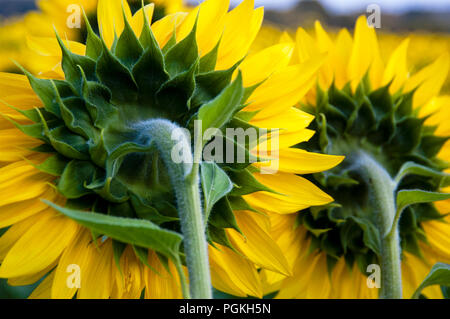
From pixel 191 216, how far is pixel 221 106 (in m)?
0.14

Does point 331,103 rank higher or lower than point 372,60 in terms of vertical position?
lower

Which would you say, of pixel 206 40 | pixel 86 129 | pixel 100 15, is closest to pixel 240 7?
pixel 206 40

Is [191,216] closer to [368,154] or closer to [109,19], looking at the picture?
[109,19]

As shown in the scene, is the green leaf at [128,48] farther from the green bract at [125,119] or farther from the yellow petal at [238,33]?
the yellow petal at [238,33]

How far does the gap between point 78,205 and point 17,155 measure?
12 centimetres

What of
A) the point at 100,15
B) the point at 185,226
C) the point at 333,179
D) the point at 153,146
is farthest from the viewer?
the point at 333,179

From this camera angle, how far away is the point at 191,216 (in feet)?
2.23

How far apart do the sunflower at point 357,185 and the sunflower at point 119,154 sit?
0.74 feet

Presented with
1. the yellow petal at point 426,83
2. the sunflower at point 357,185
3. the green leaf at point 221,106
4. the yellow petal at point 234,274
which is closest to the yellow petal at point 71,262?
the yellow petal at point 234,274

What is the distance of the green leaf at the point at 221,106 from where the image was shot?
602 millimetres

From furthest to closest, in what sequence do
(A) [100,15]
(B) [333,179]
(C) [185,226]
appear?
(B) [333,179]
(A) [100,15]
(C) [185,226]

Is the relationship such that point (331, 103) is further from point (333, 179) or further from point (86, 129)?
point (86, 129)

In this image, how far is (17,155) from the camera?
2.77 feet
